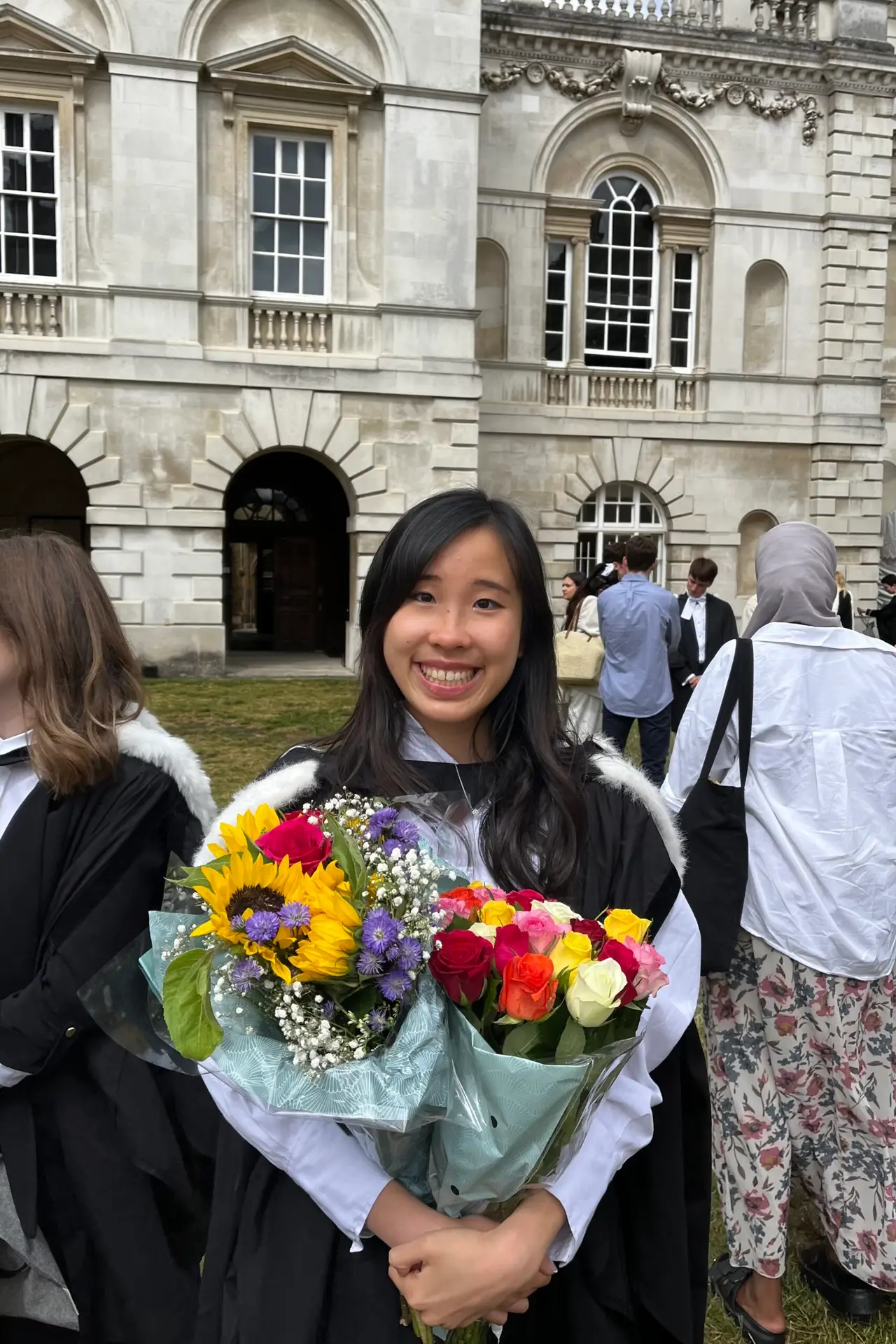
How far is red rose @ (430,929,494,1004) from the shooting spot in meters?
1.36

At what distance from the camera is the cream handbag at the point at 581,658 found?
27.5 ft

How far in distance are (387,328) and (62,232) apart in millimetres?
5118

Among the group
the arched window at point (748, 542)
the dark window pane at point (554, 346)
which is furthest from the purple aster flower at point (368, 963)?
the arched window at point (748, 542)

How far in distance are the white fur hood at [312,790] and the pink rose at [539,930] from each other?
0.56 metres

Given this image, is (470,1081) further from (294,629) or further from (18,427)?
(294,629)

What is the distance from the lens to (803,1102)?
122 inches

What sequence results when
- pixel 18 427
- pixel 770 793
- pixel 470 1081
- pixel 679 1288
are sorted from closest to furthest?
pixel 470 1081
pixel 679 1288
pixel 770 793
pixel 18 427

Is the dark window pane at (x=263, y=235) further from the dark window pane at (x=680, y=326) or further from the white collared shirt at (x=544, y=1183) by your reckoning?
the white collared shirt at (x=544, y=1183)

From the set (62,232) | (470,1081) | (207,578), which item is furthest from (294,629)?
(470,1081)

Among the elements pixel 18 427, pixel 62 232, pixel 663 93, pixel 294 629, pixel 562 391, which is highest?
pixel 663 93

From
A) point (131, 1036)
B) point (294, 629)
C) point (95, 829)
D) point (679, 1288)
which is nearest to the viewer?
point (131, 1036)

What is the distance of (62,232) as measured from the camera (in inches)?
615

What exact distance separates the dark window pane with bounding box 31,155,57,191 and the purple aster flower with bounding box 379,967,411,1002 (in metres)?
17.3

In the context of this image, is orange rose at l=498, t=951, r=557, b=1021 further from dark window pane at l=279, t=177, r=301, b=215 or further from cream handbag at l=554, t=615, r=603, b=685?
dark window pane at l=279, t=177, r=301, b=215
